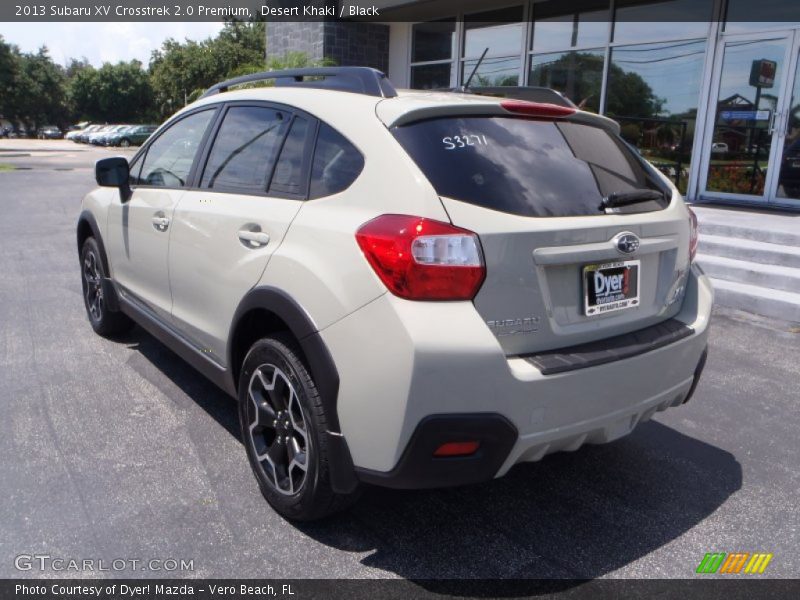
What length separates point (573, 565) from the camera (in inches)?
98.3

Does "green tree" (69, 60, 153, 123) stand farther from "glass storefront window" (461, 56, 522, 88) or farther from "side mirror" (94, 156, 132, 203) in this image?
"side mirror" (94, 156, 132, 203)

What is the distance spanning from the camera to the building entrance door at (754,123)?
28.9 feet

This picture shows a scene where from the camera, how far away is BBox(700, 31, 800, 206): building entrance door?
8.82 meters

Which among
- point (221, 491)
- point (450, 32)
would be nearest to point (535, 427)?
point (221, 491)

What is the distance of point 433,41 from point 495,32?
6.78ft

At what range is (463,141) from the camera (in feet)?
8.07

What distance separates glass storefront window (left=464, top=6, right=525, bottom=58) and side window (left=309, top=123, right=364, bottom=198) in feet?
36.9

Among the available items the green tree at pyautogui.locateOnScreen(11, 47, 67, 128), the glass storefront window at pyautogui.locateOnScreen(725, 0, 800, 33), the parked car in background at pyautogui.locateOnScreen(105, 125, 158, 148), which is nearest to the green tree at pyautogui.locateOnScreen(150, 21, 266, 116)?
the parked car in background at pyautogui.locateOnScreen(105, 125, 158, 148)

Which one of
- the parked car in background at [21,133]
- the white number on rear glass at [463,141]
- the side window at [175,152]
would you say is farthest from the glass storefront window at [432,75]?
the parked car in background at [21,133]

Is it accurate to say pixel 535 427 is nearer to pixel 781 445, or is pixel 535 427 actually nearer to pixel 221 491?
pixel 221 491

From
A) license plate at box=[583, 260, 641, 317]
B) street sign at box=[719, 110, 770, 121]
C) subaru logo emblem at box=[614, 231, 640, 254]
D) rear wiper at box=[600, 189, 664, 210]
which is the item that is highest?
street sign at box=[719, 110, 770, 121]

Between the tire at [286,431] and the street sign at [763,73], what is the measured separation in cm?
895

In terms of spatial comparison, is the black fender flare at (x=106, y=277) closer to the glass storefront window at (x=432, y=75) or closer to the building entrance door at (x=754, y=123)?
the building entrance door at (x=754, y=123)

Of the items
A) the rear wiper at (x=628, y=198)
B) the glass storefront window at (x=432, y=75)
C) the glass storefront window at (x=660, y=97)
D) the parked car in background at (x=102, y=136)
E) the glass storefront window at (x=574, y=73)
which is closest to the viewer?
the rear wiper at (x=628, y=198)
